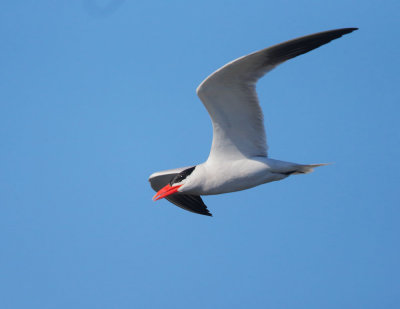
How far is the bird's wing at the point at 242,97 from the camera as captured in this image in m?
5.71

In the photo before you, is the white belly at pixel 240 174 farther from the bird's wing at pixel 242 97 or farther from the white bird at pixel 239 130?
the bird's wing at pixel 242 97

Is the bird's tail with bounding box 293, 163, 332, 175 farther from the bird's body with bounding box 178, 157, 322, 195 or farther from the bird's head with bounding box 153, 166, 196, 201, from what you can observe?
the bird's head with bounding box 153, 166, 196, 201

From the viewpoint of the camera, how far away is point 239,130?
6754mm

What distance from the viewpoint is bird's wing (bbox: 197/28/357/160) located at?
18.7 ft

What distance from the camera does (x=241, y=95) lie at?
6250mm

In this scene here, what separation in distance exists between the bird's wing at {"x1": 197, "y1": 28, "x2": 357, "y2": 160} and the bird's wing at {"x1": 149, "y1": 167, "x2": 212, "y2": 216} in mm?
1639

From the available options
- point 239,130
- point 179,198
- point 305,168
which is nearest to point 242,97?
point 239,130

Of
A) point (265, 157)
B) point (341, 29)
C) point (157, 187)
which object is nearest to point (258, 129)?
point (265, 157)

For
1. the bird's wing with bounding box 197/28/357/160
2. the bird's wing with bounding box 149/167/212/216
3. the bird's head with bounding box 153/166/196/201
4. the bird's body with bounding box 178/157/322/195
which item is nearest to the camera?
the bird's wing with bounding box 197/28/357/160

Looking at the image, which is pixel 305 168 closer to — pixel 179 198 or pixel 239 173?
pixel 239 173

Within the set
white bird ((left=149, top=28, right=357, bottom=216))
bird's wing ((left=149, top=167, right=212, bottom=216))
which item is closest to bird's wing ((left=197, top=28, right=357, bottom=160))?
white bird ((left=149, top=28, right=357, bottom=216))

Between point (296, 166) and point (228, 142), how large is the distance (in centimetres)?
99

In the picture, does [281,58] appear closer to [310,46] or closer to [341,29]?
[310,46]

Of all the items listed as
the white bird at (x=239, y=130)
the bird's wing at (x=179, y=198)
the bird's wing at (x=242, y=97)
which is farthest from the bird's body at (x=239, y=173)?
the bird's wing at (x=179, y=198)
